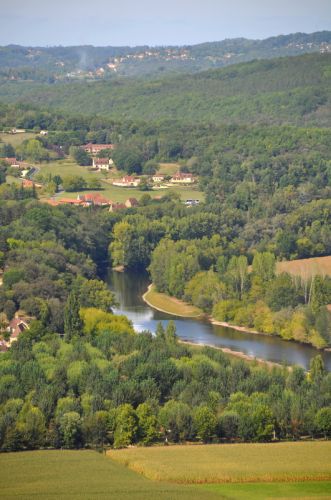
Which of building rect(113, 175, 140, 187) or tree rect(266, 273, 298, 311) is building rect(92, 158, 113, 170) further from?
tree rect(266, 273, 298, 311)

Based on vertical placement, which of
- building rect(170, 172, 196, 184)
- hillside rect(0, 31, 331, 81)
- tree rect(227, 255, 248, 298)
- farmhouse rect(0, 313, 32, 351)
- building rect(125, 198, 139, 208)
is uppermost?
farmhouse rect(0, 313, 32, 351)

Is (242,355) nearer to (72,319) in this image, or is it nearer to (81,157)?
(72,319)

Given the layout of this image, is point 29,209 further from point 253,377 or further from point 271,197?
point 253,377

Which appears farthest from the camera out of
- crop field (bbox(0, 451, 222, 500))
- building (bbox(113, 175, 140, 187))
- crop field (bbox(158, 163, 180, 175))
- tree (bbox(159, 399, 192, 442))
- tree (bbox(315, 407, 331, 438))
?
Result: crop field (bbox(158, 163, 180, 175))

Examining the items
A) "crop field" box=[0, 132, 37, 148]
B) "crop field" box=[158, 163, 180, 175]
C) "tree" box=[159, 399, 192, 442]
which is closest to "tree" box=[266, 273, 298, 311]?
"tree" box=[159, 399, 192, 442]

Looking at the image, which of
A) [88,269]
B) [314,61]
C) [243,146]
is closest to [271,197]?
[243,146]

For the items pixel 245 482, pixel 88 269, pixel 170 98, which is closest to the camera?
pixel 245 482

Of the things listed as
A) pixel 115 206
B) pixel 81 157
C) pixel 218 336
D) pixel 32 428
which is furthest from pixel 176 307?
pixel 81 157
